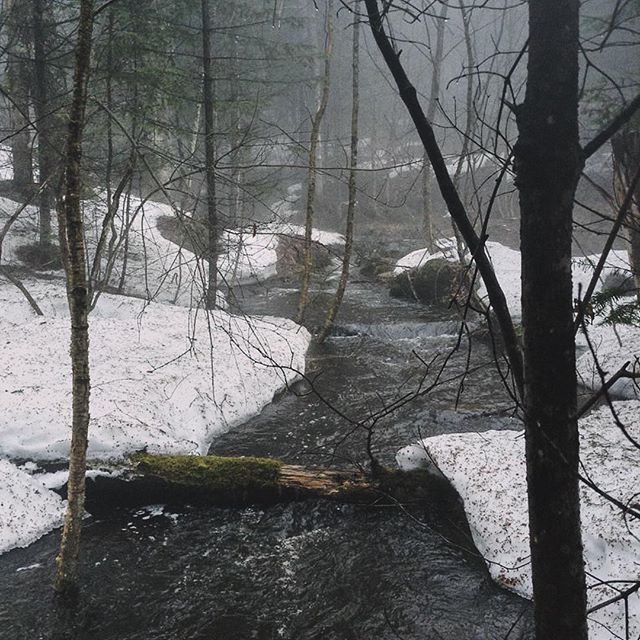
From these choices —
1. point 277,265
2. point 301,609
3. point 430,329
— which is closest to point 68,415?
point 301,609

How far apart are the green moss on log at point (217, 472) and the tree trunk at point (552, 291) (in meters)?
4.32

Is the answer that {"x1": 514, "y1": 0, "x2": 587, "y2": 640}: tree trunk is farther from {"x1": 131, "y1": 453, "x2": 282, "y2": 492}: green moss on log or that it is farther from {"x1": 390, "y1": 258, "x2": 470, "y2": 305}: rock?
{"x1": 390, "y1": 258, "x2": 470, "y2": 305}: rock

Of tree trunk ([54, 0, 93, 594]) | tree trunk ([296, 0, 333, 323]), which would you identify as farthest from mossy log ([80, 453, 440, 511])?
tree trunk ([296, 0, 333, 323])

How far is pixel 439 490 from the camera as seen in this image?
5699 millimetres

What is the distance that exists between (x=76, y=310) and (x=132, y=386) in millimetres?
3883

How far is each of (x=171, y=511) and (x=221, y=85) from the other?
17.0 m

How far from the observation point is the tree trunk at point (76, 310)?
140 inches

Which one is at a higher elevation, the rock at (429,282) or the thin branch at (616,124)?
the thin branch at (616,124)

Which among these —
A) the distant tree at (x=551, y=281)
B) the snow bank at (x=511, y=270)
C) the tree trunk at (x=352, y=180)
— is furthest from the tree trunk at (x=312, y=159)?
the distant tree at (x=551, y=281)

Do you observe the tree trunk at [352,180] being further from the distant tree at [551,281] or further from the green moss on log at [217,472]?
the distant tree at [551,281]

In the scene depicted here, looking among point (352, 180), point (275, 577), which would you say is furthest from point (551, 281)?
point (352, 180)

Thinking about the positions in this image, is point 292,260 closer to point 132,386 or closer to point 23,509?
point 132,386

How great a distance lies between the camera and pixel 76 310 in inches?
158

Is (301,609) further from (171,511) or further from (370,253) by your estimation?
(370,253)
